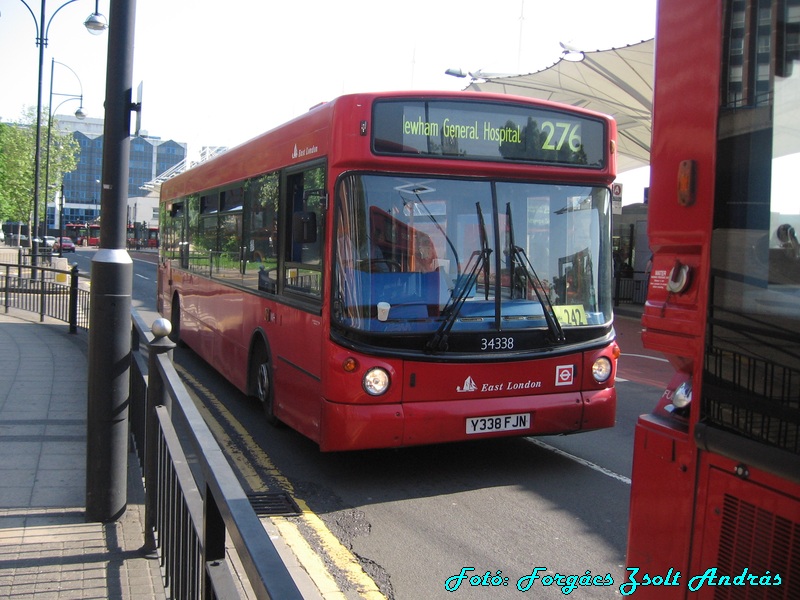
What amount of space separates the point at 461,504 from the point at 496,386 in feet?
3.12

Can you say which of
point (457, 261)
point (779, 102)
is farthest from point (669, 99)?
point (457, 261)

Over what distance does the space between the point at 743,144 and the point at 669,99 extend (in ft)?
1.20

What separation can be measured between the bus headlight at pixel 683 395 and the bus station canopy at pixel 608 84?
17.7 metres

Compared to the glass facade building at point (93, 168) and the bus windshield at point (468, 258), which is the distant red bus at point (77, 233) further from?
the bus windshield at point (468, 258)

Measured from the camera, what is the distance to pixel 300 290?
21.5ft

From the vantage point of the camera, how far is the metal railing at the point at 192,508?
1.83 m

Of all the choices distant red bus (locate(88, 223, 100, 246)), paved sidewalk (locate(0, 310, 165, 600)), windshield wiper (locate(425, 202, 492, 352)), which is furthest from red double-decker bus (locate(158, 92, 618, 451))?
distant red bus (locate(88, 223, 100, 246))

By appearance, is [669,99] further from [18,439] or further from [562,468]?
[18,439]

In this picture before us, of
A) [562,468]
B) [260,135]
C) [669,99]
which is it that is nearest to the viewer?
[669,99]

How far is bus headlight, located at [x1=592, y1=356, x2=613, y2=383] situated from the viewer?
6.39 meters

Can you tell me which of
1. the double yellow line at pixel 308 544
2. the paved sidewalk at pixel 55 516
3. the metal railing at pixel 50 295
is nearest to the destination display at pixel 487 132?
the double yellow line at pixel 308 544

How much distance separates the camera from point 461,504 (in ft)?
18.5

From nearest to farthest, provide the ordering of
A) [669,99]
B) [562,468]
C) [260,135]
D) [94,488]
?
[669,99] → [94,488] → [562,468] → [260,135]

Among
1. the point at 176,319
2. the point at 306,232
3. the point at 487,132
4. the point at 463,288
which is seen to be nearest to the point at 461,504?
the point at 463,288
